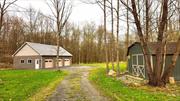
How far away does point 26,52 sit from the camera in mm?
46281

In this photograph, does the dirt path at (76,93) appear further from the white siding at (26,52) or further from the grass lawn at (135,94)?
the white siding at (26,52)

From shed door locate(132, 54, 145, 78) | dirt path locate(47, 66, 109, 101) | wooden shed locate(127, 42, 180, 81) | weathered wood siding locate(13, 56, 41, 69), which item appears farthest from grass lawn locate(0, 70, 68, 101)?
weathered wood siding locate(13, 56, 41, 69)

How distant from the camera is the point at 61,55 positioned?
5291 cm

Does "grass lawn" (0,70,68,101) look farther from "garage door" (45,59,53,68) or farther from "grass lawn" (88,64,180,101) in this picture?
"garage door" (45,59,53,68)

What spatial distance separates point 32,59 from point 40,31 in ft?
76.8

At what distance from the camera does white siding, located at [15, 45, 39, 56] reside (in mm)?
45562

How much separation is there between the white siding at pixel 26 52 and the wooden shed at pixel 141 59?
22.3 metres

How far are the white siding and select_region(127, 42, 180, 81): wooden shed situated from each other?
22.3 metres

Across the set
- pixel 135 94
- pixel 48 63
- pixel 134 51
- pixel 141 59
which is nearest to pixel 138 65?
pixel 141 59

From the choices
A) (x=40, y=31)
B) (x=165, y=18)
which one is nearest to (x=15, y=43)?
(x=40, y=31)

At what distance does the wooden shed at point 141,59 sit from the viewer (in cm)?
2214

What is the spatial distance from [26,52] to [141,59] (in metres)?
27.4

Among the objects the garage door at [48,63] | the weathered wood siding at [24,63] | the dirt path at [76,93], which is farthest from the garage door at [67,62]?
the dirt path at [76,93]

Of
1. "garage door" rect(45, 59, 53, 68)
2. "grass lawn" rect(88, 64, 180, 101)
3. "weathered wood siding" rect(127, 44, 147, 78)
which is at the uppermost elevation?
"weathered wood siding" rect(127, 44, 147, 78)
